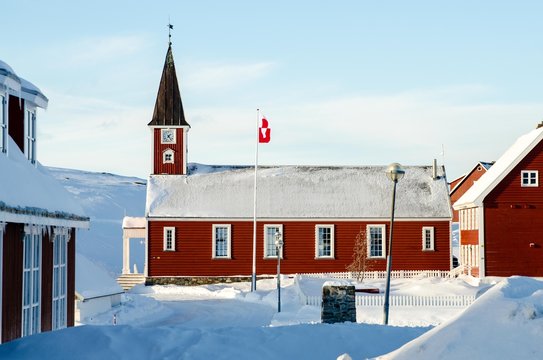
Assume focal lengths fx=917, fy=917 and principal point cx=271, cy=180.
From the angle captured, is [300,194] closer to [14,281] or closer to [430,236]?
[430,236]

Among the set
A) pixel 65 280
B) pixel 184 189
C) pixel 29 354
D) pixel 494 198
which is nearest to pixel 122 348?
pixel 29 354

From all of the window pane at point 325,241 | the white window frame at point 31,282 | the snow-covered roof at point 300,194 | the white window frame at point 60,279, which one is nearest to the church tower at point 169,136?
the snow-covered roof at point 300,194

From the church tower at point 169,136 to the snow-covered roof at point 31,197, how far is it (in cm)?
3022

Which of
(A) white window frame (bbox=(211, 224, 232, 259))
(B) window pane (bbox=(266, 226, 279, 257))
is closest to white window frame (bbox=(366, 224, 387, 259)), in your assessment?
(B) window pane (bbox=(266, 226, 279, 257))

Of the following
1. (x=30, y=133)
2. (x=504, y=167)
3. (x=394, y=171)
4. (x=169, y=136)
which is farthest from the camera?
(x=169, y=136)

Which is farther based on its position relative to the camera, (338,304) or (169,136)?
(169,136)

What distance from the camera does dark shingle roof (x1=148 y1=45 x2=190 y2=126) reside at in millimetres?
50562

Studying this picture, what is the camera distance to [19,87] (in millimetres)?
17391

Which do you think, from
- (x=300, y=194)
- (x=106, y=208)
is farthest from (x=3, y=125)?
(x=106, y=208)

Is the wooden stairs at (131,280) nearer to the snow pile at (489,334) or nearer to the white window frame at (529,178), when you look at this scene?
the white window frame at (529,178)

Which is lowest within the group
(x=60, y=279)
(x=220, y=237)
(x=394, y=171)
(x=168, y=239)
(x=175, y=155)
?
(x=60, y=279)

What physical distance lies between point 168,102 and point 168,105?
172 millimetres

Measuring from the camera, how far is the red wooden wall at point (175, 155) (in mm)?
50562

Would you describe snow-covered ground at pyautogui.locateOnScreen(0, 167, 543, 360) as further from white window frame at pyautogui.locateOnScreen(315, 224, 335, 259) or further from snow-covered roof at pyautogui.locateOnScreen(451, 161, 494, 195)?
→ snow-covered roof at pyautogui.locateOnScreen(451, 161, 494, 195)
